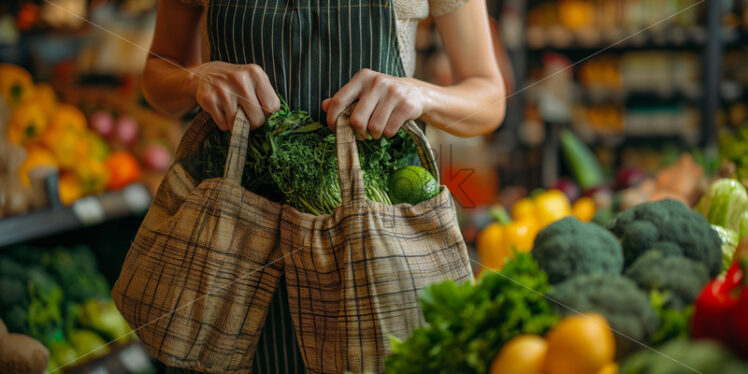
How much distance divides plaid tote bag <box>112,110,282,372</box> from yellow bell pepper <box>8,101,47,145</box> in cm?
66

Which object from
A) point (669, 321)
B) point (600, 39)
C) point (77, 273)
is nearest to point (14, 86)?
point (77, 273)

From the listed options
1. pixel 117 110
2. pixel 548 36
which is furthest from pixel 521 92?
pixel 117 110

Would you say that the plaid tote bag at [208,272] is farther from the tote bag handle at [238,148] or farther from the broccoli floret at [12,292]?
the broccoli floret at [12,292]

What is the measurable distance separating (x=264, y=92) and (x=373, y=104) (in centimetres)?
11

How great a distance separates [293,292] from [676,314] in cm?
37

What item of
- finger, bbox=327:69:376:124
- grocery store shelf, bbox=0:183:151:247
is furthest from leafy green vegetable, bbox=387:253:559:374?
grocery store shelf, bbox=0:183:151:247

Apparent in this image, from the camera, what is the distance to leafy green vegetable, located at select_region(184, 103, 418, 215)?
0.60 metres

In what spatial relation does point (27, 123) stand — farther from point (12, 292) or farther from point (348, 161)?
point (348, 161)

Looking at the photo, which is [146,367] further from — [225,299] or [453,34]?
[453,34]

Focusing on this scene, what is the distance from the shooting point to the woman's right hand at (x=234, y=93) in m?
0.57

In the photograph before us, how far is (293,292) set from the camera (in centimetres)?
60

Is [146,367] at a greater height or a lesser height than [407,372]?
lesser

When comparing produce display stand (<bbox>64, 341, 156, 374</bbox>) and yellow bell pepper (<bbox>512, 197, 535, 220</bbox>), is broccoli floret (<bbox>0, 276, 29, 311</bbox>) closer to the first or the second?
produce display stand (<bbox>64, 341, 156, 374</bbox>)

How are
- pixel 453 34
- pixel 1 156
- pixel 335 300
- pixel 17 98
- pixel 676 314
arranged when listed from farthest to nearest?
pixel 17 98 → pixel 1 156 → pixel 453 34 → pixel 335 300 → pixel 676 314
